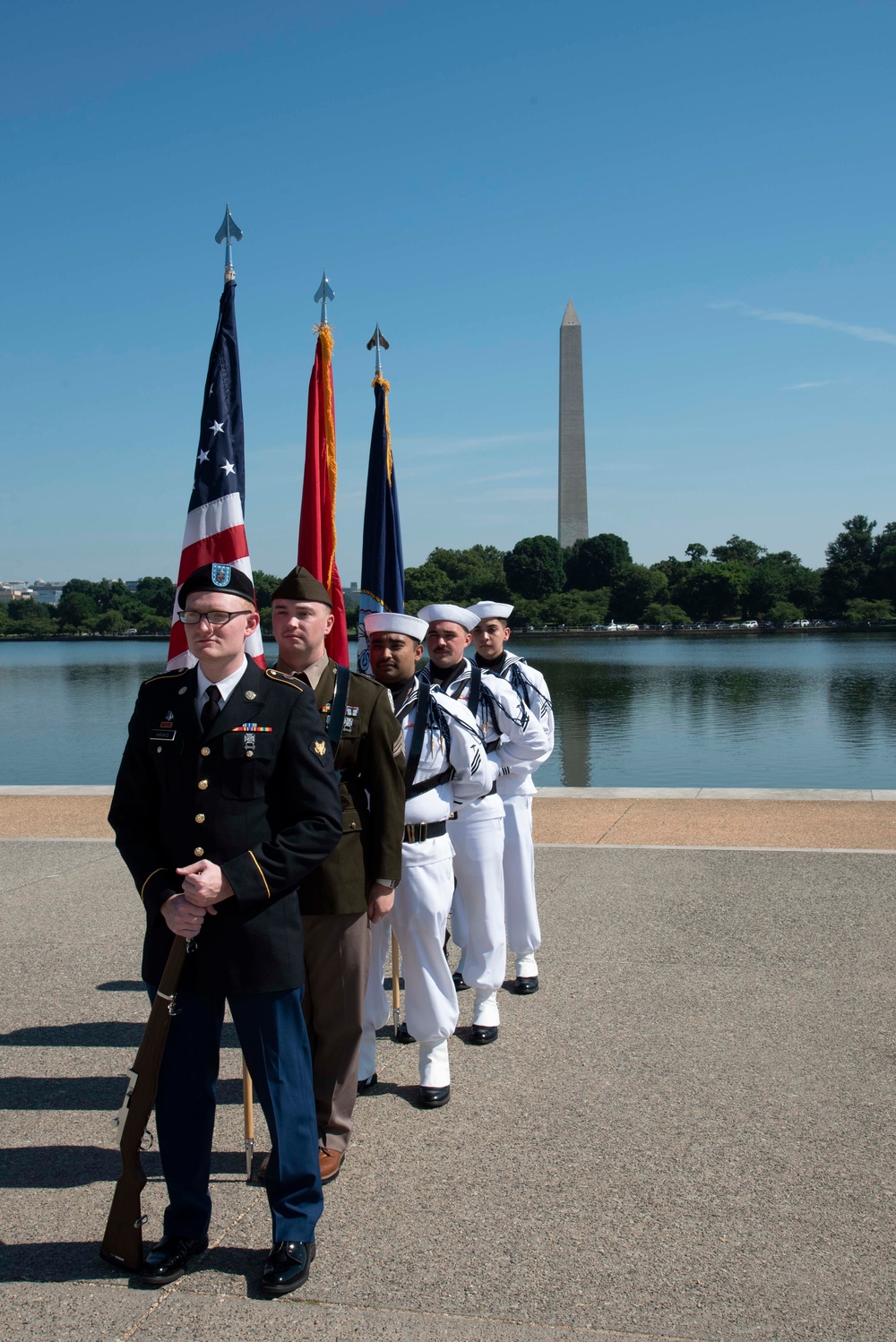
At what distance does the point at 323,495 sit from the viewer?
234 inches

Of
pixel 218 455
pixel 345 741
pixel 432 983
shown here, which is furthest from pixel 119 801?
pixel 218 455

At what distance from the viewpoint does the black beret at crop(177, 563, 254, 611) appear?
11.1ft

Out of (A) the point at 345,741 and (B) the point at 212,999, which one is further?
(A) the point at 345,741

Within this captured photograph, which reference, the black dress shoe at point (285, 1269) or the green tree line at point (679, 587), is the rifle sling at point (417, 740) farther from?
the green tree line at point (679, 587)

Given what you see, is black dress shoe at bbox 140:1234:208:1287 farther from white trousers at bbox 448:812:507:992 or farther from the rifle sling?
white trousers at bbox 448:812:507:992

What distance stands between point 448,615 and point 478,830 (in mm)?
1071

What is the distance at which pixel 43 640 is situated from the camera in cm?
15925

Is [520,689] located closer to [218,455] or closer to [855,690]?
[218,455]

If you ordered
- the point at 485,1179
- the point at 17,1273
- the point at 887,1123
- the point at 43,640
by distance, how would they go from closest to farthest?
1. the point at 17,1273
2. the point at 485,1179
3. the point at 887,1123
4. the point at 43,640

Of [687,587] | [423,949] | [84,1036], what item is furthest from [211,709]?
[687,587]

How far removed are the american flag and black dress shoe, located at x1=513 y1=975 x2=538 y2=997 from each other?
7.36 feet

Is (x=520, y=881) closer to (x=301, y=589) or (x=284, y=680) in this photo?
(x=301, y=589)

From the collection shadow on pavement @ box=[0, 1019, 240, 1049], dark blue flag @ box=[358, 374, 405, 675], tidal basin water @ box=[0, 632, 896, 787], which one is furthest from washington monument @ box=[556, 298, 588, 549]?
shadow on pavement @ box=[0, 1019, 240, 1049]

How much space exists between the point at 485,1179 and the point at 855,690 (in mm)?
37170
